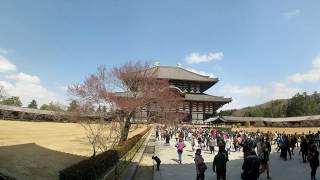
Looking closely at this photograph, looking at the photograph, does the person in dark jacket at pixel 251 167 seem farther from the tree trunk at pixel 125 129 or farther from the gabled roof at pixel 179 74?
the gabled roof at pixel 179 74

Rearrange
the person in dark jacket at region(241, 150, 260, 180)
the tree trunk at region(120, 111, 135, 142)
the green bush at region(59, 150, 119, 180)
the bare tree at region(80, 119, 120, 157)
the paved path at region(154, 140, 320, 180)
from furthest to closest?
the tree trunk at region(120, 111, 135, 142), the bare tree at region(80, 119, 120, 157), the paved path at region(154, 140, 320, 180), the person in dark jacket at region(241, 150, 260, 180), the green bush at region(59, 150, 119, 180)

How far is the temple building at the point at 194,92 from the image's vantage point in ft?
253

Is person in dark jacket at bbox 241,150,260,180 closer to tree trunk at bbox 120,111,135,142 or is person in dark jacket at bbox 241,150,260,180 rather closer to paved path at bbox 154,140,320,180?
paved path at bbox 154,140,320,180

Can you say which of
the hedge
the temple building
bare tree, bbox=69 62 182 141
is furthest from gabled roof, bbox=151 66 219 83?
the hedge

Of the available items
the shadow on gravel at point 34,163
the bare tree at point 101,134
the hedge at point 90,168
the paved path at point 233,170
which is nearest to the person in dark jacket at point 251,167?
the hedge at point 90,168

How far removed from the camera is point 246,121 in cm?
8806

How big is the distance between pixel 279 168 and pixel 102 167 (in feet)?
37.9

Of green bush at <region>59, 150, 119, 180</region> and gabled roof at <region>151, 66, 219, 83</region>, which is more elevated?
gabled roof at <region>151, 66, 219, 83</region>

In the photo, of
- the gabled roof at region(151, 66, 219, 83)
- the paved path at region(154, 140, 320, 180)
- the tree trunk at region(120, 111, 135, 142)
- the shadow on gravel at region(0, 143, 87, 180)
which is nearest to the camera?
the paved path at region(154, 140, 320, 180)

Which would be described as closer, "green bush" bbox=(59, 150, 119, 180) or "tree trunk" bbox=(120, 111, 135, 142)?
"green bush" bbox=(59, 150, 119, 180)

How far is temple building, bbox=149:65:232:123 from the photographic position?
77.1 m

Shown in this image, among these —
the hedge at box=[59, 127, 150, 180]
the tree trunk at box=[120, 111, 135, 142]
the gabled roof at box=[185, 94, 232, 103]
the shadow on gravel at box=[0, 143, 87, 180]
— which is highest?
the gabled roof at box=[185, 94, 232, 103]

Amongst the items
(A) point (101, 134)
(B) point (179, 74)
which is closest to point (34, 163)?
(A) point (101, 134)

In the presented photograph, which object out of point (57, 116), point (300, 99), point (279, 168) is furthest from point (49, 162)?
point (300, 99)
